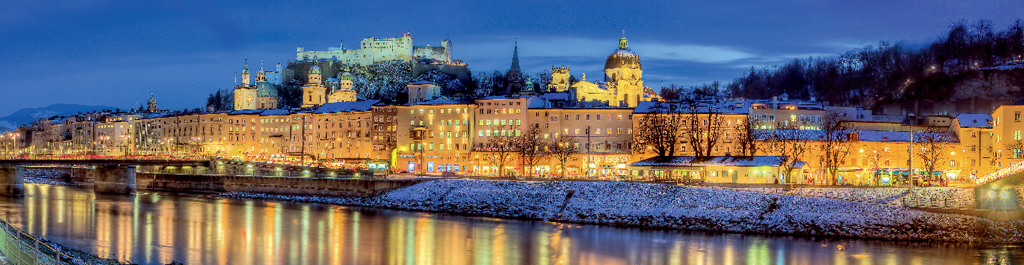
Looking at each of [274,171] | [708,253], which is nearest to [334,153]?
[274,171]

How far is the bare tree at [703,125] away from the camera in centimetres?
7944

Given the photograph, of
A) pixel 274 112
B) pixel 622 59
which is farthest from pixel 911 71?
pixel 274 112

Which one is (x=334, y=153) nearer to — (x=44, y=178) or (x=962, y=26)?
(x=44, y=178)

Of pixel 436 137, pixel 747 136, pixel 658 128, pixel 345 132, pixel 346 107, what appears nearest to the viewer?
pixel 747 136

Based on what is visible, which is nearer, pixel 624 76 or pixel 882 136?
pixel 882 136

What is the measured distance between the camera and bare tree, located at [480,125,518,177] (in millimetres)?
82500

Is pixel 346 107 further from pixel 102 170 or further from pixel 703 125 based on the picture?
pixel 703 125

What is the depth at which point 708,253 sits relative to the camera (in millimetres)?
38625

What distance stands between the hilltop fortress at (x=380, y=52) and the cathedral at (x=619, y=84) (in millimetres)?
66357

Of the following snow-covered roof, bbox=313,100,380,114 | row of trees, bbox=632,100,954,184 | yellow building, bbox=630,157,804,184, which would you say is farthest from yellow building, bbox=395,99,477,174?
yellow building, bbox=630,157,804,184

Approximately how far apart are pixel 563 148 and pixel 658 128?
8.89 meters

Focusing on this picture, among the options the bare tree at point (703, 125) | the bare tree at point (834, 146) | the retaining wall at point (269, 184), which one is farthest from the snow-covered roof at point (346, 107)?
the bare tree at point (834, 146)

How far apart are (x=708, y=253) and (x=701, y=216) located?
35.4 ft

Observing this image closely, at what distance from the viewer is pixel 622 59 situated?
119m
